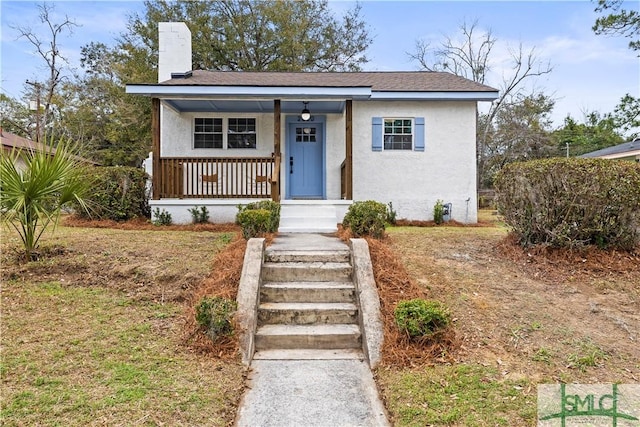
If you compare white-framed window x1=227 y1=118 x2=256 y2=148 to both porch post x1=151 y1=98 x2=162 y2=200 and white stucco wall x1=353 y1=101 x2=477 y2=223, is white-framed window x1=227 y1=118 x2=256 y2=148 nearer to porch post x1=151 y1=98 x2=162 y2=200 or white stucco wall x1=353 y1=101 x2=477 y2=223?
porch post x1=151 y1=98 x2=162 y2=200

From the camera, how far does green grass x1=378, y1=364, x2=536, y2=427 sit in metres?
2.81

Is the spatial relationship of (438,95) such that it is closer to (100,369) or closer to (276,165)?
(276,165)

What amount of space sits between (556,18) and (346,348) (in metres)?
19.4

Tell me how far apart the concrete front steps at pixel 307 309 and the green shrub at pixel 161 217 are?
4925 mm

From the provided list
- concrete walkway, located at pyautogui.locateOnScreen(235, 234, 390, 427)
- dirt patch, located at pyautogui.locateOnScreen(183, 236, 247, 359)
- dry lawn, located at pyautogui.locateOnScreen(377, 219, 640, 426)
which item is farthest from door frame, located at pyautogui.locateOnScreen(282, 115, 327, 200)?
concrete walkway, located at pyautogui.locateOnScreen(235, 234, 390, 427)

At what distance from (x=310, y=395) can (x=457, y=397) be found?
3.67 feet

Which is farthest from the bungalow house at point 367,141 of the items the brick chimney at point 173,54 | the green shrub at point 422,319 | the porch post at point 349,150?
the green shrub at point 422,319

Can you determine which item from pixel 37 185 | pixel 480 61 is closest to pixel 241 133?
pixel 37 185

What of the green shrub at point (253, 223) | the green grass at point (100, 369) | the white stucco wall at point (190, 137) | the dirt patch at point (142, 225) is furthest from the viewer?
the white stucco wall at point (190, 137)

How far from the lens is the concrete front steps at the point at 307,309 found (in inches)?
164

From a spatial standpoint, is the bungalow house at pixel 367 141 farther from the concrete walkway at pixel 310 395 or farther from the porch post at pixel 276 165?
the concrete walkway at pixel 310 395

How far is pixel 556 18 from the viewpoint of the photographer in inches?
698

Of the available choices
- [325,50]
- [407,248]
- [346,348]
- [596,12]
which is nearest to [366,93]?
[407,248]

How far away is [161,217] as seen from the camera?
31.5ft
